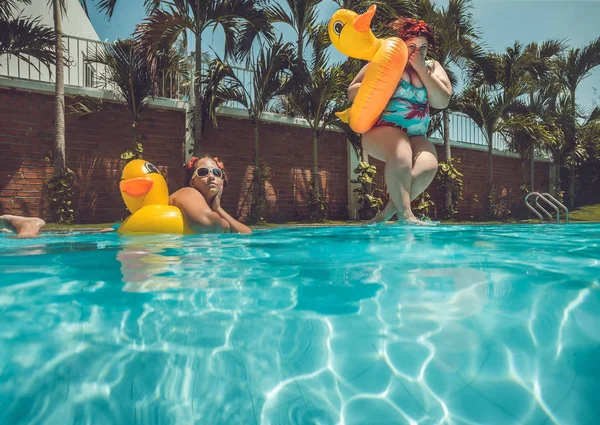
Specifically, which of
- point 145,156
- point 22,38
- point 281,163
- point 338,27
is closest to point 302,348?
point 338,27

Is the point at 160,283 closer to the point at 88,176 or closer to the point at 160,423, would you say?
the point at 160,423

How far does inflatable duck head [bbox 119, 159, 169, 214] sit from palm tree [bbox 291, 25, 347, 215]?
689 cm

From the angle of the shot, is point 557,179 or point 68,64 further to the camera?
point 557,179

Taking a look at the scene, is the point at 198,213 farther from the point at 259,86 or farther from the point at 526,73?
the point at 526,73

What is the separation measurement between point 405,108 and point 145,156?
6754 mm

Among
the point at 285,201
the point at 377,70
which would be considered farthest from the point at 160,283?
the point at 285,201

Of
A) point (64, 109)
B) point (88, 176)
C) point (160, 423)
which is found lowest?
point (160, 423)

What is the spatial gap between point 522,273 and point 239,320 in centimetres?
115

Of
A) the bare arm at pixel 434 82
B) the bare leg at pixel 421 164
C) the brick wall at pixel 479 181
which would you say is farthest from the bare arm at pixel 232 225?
the brick wall at pixel 479 181

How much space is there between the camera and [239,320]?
4.23ft

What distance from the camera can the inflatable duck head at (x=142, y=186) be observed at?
13.3ft

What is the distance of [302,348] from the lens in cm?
118

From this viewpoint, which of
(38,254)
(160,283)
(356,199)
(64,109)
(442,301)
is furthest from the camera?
(356,199)

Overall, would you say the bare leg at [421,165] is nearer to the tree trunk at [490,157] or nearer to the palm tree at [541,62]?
the tree trunk at [490,157]
